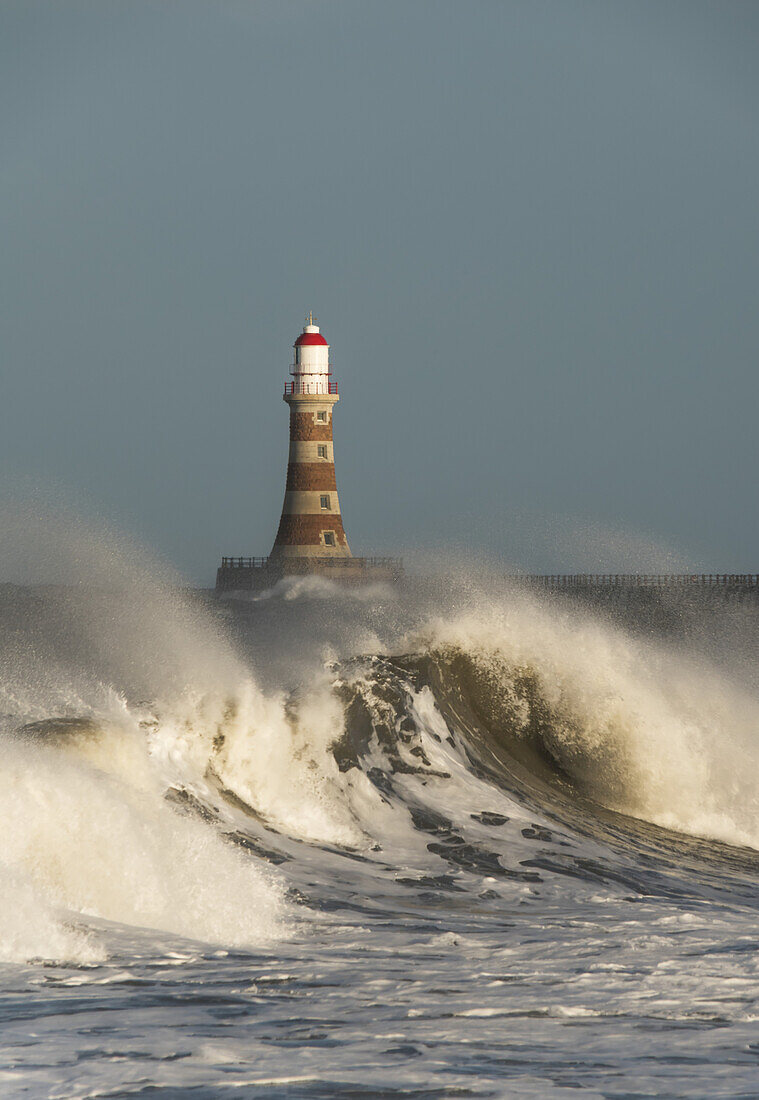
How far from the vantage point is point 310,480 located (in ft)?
149

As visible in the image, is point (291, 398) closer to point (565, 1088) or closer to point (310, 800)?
point (310, 800)

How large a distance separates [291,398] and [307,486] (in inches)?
130

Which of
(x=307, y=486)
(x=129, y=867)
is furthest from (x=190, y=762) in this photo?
(x=307, y=486)

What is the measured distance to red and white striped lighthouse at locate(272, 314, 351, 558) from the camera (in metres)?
45.3

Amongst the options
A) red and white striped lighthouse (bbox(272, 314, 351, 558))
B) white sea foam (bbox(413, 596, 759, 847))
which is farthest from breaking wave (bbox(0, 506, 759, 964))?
red and white striped lighthouse (bbox(272, 314, 351, 558))

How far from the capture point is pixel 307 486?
4544 centimetres

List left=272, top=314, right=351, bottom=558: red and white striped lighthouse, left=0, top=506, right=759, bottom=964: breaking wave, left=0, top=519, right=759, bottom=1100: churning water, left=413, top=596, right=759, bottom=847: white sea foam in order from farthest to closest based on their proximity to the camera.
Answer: left=272, top=314, right=351, bottom=558: red and white striped lighthouse → left=413, top=596, right=759, bottom=847: white sea foam → left=0, top=506, right=759, bottom=964: breaking wave → left=0, top=519, right=759, bottom=1100: churning water

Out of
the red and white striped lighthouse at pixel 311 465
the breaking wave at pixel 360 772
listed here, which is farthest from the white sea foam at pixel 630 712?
the red and white striped lighthouse at pixel 311 465

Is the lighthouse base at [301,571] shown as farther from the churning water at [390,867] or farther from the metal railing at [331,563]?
the churning water at [390,867]

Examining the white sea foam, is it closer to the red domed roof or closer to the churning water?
the churning water

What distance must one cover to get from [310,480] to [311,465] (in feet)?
1.84

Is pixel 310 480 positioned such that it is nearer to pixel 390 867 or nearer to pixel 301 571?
pixel 301 571

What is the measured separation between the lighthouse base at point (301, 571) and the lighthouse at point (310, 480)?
4cm

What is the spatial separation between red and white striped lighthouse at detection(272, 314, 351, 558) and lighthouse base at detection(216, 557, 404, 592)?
0.32 m
